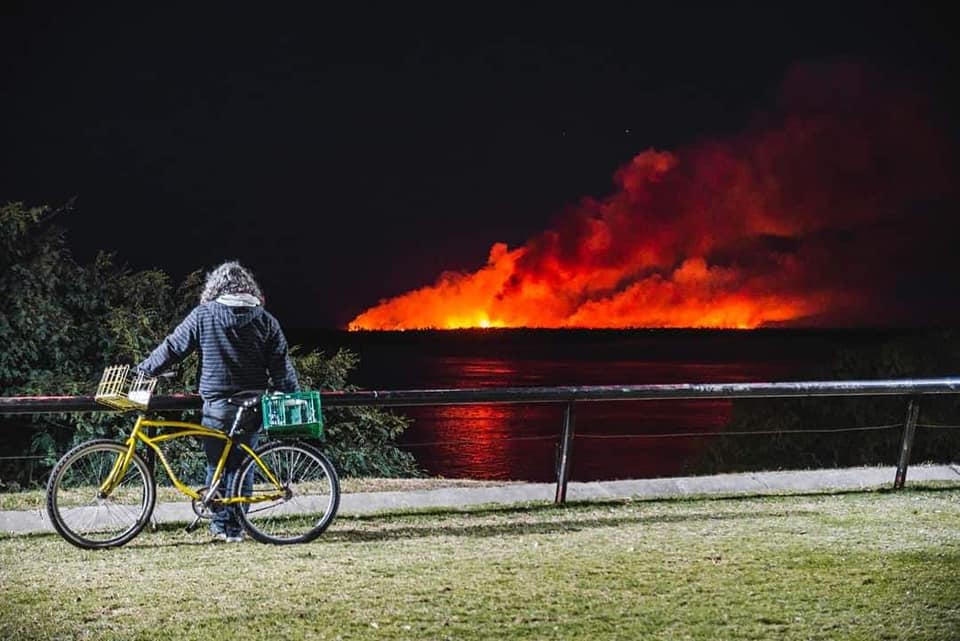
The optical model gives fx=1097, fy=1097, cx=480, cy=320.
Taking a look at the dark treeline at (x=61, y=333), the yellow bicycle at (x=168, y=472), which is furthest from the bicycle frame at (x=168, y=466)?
the dark treeline at (x=61, y=333)

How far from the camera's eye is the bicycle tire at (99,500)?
7.34 meters

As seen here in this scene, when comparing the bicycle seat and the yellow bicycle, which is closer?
the yellow bicycle

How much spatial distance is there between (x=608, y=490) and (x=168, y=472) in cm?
393

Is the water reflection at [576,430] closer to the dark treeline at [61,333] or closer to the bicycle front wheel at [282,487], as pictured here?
the dark treeline at [61,333]

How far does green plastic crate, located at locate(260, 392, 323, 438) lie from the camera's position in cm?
740

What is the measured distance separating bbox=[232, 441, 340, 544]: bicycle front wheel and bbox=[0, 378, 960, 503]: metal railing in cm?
68

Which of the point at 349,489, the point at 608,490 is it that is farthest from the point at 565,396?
the point at 349,489

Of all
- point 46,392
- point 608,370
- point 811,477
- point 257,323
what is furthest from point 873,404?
point 608,370

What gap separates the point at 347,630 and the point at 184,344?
2.68 meters

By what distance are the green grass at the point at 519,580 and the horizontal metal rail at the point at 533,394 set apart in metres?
0.91

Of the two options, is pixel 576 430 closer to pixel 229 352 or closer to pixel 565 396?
pixel 565 396

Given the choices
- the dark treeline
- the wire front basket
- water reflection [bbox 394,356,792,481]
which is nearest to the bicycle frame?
the wire front basket

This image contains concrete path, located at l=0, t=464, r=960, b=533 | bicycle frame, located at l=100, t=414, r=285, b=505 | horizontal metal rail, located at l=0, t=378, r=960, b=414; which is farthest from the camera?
concrete path, located at l=0, t=464, r=960, b=533

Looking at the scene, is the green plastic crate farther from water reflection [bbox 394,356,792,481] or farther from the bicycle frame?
water reflection [bbox 394,356,792,481]
